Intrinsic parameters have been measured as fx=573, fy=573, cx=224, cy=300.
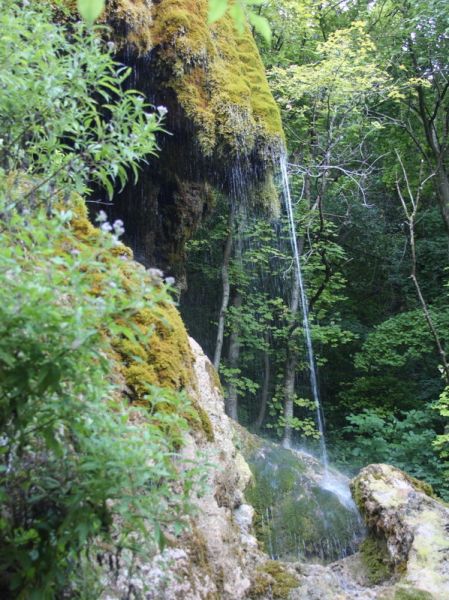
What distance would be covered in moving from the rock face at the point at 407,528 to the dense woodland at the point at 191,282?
1.87 m

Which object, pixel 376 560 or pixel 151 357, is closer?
pixel 151 357

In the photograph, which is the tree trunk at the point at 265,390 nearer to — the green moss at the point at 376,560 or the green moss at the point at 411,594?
the green moss at the point at 376,560

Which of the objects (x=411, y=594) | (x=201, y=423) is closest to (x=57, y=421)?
(x=201, y=423)

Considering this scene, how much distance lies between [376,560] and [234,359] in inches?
297

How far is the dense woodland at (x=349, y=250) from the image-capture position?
10.7 meters

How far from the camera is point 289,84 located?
1023cm

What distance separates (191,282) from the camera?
13820 mm

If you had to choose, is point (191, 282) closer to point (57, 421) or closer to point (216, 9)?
point (57, 421)

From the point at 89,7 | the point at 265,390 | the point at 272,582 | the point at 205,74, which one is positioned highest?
the point at 205,74

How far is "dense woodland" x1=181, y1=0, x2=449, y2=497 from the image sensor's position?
35.0 ft

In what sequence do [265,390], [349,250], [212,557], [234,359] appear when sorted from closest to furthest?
[212,557] < [234,359] < [265,390] < [349,250]

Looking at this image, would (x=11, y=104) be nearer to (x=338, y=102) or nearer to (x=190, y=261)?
(x=338, y=102)

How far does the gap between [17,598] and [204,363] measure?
3273 millimetres

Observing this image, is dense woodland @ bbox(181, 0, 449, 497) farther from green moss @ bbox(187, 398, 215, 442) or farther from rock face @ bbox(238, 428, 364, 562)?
green moss @ bbox(187, 398, 215, 442)
